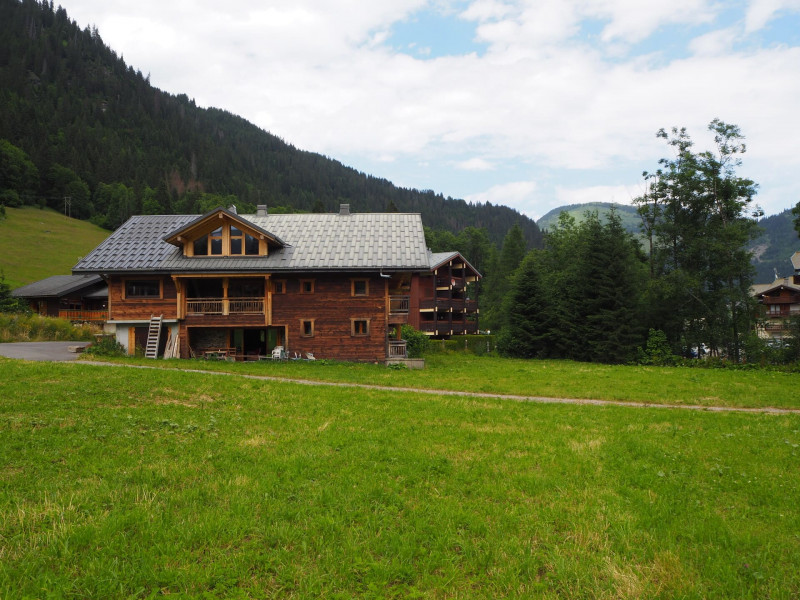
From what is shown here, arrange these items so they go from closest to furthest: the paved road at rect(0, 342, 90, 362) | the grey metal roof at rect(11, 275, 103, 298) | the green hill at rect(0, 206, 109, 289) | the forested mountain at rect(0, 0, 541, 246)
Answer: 1. the paved road at rect(0, 342, 90, 362)
2. the grey metal roof at rect(11, 275, 103, 298)
3. the green hill at rect(0, 206, 109, 289)
4. the forested mountain at rect(0, 0, 541, 246)

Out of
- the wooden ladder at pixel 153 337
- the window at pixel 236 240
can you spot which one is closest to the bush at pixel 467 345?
the window at pixel 236 240

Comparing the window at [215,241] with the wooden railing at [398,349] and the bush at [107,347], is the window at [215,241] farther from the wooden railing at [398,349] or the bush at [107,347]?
the wooden railing at [398,349]

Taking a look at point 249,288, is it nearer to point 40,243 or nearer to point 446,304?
point 446,304

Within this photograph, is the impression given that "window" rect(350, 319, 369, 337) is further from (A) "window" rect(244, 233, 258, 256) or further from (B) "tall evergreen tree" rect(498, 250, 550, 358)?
(B) "tall evergreen tree" rect(498, 250, 550, 358)

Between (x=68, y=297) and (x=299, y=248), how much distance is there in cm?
3971

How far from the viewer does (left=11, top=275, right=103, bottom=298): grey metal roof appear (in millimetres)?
50969

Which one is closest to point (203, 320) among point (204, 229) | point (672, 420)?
point (204, 229)

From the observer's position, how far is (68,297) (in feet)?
176

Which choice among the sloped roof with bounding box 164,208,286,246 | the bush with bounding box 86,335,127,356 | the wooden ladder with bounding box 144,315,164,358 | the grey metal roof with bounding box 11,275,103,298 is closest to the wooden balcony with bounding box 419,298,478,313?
the sloped roof with bounding box 164,208,286,246

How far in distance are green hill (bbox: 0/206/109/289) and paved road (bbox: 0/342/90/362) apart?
131 ft

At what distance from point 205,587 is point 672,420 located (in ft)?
42.3

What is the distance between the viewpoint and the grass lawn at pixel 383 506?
4992mm

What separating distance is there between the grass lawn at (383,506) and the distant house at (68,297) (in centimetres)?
4641

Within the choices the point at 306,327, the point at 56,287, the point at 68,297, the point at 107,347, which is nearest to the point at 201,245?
the point at 107,347
